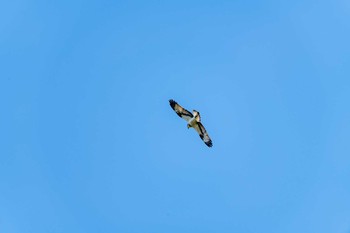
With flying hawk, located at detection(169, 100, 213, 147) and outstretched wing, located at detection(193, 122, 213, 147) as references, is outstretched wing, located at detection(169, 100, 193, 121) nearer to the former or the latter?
flying hawk, located at detection(169, 100, 213, 147)

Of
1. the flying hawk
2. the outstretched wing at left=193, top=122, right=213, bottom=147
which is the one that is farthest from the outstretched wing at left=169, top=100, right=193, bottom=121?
the outstretched wing at left=193, top=122, right=213, bottom=147

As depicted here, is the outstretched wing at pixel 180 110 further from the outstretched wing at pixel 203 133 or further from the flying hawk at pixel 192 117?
the outstretched wing at pixel 203 133

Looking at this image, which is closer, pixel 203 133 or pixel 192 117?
pixel 192 117

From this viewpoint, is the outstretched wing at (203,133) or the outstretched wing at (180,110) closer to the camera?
the outstretched wing at (180,110)

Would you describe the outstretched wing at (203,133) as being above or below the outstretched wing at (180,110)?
below

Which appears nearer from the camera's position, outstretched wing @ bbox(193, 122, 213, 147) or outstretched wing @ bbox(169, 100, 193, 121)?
outstretched wing @ bbox(169, 100, 193, 121)

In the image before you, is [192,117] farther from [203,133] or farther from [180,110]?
[203,133]

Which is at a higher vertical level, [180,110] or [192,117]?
[180,110]

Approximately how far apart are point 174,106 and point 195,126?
1.78m

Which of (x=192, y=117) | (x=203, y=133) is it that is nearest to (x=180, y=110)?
(x=192, y=117)

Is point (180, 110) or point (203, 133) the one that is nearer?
point (180, 110)

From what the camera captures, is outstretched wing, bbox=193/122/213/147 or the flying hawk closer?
the flying hawk

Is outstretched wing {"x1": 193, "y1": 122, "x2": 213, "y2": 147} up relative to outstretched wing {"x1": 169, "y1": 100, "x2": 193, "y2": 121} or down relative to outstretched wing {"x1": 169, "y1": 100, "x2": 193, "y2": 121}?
down

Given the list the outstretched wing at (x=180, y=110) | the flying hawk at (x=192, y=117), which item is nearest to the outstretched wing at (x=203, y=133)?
the flying hawk at (x=192, y=117)
